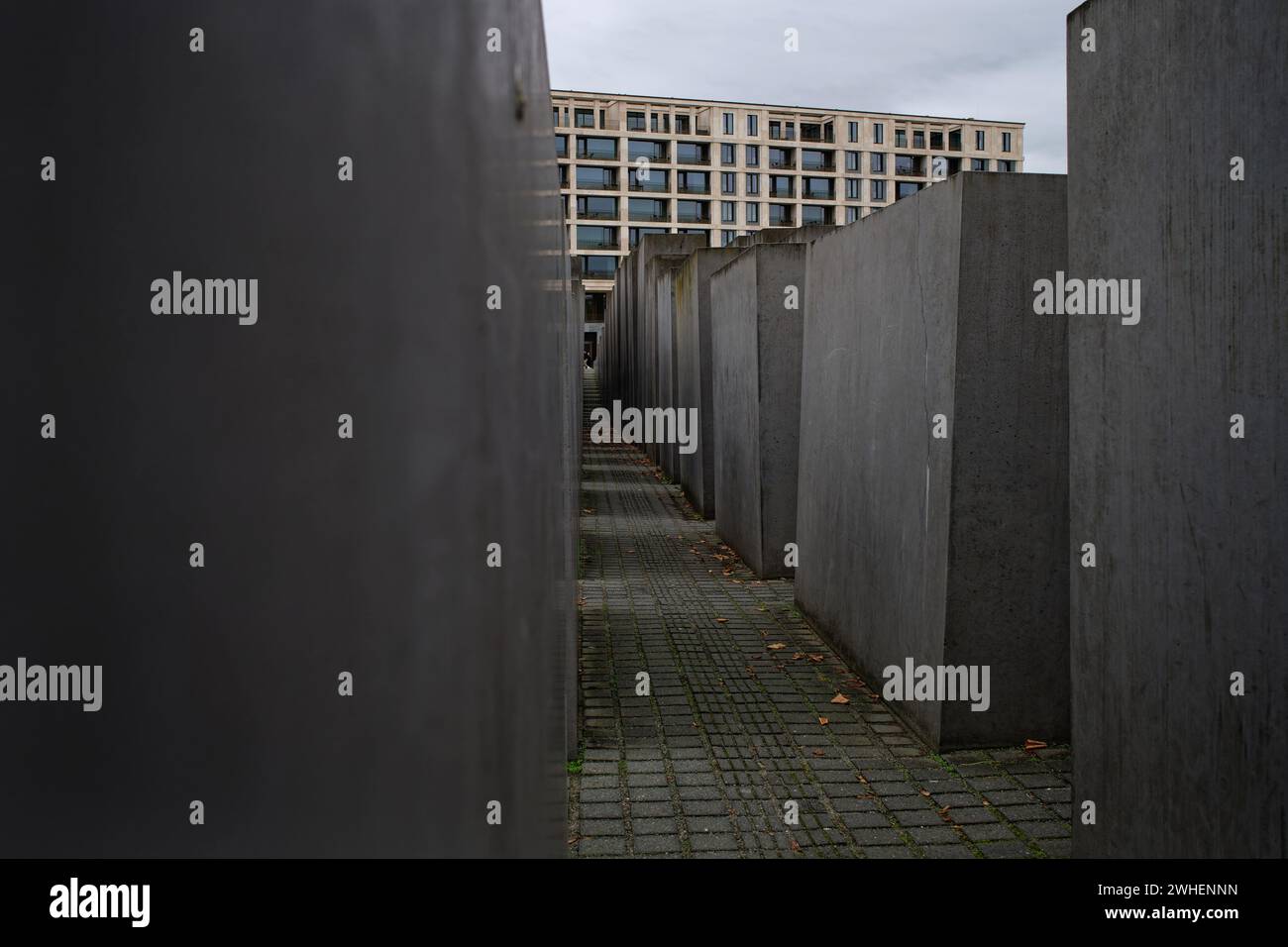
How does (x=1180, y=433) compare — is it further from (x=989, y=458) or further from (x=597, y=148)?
(x=597, y=148)

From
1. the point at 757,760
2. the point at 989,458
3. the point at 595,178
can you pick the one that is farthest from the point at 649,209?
the point at 757,760

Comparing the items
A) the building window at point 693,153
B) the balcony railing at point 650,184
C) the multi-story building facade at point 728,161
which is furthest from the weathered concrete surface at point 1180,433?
the building window at point 693,153

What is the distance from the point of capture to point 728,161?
98.5 meters

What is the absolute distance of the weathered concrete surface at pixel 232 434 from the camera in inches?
18.3

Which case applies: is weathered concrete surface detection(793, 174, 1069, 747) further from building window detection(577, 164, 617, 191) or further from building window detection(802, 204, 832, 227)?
building window detection(802, 204, 832, 227)

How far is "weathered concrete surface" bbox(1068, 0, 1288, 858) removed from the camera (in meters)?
2.84

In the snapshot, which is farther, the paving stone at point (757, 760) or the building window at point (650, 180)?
the building window at point (650, 180)

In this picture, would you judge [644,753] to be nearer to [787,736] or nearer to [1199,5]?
[787,736]

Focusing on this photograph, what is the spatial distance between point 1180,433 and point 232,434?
10.7ft

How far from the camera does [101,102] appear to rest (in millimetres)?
489

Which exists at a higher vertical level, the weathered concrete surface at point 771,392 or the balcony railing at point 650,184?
the balcony railing at point 650,184

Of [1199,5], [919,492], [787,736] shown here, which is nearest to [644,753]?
[787,736]

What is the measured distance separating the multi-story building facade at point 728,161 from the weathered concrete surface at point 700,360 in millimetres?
75941

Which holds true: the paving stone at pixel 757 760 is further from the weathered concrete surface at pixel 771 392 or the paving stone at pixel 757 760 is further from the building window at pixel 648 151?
the building window at pixel 648 151
